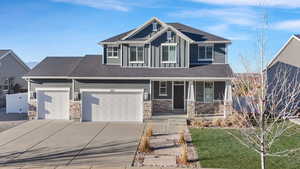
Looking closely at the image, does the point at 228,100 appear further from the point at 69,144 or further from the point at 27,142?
the point at 27,142

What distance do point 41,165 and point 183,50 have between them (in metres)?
14.1

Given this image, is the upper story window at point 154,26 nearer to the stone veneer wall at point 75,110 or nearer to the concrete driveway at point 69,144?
the concrete driveway at point 69,144

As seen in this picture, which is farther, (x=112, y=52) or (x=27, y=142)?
(x=112, y=52)

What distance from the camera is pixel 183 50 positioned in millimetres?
20562

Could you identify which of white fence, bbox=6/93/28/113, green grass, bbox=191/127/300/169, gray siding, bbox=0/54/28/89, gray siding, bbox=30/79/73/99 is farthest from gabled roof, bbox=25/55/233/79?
gray siding, bbox=0/54/28/89

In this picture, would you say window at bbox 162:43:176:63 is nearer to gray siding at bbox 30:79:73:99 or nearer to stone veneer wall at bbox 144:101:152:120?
stone veneer wall at bbox 144:101:152:120

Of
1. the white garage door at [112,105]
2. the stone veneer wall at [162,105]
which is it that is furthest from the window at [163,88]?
the white garage door at [112,105]

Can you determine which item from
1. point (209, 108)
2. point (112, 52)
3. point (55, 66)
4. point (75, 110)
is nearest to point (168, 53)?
point (112, 52)

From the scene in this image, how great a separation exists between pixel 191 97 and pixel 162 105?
3.21m

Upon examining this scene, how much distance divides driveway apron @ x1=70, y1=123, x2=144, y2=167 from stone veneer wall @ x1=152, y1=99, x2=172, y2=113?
5224 mm

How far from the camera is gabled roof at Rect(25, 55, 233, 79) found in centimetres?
1905

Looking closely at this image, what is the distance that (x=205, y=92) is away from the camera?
20875mm

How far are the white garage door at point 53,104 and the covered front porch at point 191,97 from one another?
254 inches

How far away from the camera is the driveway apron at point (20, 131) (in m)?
13.2
